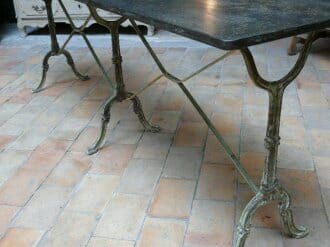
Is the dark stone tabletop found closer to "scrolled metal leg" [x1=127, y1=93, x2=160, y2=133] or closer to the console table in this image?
the console table

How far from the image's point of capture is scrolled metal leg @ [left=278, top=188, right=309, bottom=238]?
134 cm

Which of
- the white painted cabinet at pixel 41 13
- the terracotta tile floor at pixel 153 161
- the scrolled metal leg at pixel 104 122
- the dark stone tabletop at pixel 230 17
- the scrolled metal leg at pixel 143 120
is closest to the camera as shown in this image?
the dark stone tabletop at pixel 230 17

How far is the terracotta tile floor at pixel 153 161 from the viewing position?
1.46 m

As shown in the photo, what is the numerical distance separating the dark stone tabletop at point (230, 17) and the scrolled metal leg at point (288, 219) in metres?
0.55

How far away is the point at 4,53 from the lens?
11.2ft

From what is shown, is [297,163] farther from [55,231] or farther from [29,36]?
[29,36]

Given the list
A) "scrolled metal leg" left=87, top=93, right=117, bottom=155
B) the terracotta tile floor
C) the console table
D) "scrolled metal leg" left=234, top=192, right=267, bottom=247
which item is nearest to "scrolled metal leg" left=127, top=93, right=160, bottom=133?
the terracotta tile floor

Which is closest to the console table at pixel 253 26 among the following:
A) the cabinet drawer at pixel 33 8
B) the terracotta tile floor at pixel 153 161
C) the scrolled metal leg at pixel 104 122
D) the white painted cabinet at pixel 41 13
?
the terracotta tile floor at pixel 153 161

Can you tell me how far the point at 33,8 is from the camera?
11.9 feet

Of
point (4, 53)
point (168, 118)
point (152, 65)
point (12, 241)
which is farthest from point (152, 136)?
point (4, 53)

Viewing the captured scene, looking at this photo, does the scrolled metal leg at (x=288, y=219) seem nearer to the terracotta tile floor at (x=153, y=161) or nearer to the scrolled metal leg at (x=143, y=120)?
the terracotta tile floor at (x=153, y=161)

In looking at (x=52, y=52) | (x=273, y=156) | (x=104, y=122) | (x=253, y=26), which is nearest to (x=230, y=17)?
(x=253, y=26)

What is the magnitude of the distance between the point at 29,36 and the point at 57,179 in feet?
8.00

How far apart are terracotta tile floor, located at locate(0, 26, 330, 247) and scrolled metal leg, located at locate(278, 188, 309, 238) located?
0.02 metres
